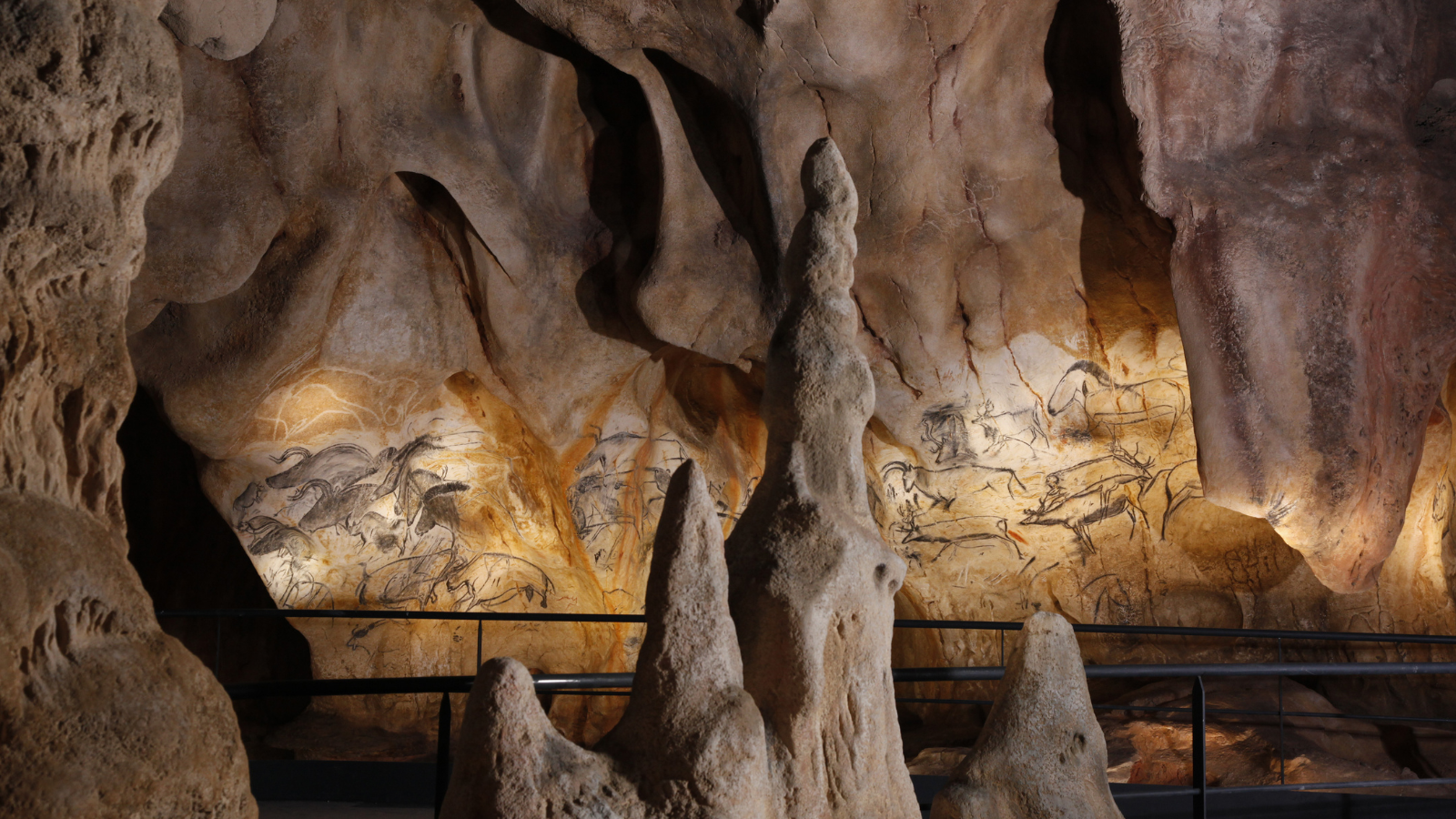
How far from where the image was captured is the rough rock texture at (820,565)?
263cm

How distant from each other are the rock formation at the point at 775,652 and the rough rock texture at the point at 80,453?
1.77 ft

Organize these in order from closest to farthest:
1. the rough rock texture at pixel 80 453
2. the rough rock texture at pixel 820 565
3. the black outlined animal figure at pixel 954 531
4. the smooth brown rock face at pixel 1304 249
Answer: the rough rock texture at pixel 80 453 < the rough rock texture at pixel 820 565 < the smooth brown rock face at pixel 1304 249 < the black outlined animal figure at pixel 954 531

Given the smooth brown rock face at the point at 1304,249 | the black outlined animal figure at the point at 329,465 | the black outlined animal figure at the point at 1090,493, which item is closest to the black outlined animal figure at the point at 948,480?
the black outlined animal figure at the point at 1090,493

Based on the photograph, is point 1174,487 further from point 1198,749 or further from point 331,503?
point 331,503

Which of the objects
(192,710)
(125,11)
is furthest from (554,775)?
(125,11)

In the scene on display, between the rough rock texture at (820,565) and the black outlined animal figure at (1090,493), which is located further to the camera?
the black outlined animal figure at (1090,493)

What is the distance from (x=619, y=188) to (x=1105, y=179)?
10.2 ft

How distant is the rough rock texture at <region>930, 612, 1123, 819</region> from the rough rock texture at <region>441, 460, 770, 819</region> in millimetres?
1201

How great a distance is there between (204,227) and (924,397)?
4.48 metres

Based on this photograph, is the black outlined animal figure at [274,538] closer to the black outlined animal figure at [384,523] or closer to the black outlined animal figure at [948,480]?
the black outlined animal figure at [384,523]

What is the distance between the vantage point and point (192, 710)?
2.16 m

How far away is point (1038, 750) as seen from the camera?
3.25 m

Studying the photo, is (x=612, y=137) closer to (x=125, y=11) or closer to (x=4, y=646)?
(x=125, y=11)

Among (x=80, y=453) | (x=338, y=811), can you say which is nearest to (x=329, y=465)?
(x=338, y=811)
